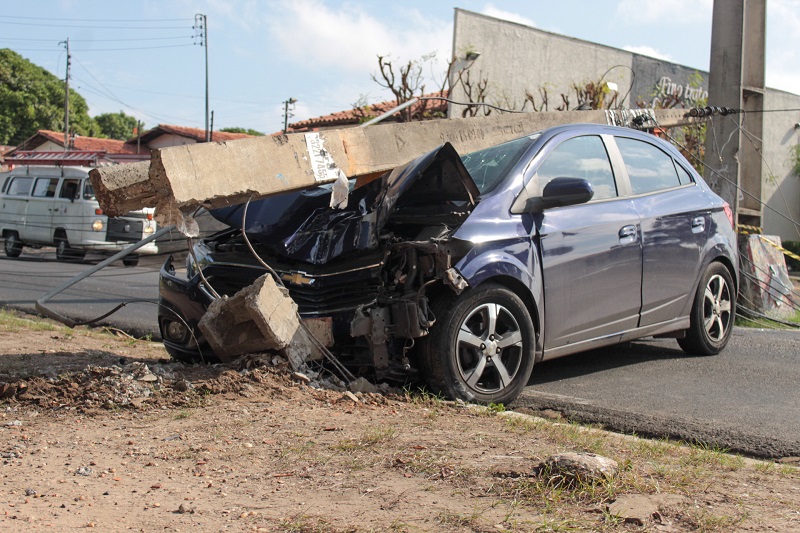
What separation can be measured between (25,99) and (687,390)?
64.3 meters

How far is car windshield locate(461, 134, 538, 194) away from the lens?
5.50m

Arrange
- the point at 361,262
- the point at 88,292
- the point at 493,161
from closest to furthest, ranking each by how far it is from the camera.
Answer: the point at 361,262
the point at 493,161
the point at 88,292

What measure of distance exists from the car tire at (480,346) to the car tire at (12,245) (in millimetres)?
19881

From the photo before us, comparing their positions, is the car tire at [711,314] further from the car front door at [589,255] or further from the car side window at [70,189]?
the car side window at [70,189]

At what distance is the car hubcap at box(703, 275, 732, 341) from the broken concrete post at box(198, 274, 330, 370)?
3.49 metres

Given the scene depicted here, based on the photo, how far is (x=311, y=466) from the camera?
143 inches

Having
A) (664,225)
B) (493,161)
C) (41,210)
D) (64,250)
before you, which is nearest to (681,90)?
(64,250)

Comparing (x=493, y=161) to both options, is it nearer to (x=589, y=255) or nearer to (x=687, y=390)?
(x=589, y=255)

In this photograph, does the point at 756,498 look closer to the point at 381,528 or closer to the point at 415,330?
the point at 381,528

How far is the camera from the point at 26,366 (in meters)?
5.78

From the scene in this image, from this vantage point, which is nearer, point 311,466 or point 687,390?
point 311,466

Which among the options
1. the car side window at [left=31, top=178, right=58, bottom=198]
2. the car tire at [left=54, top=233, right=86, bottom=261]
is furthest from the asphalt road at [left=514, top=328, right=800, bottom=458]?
the car side window at [left=31, top=178, right=58, bottom=198]

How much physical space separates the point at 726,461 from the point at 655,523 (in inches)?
46.5

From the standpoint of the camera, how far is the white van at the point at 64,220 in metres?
20.4
